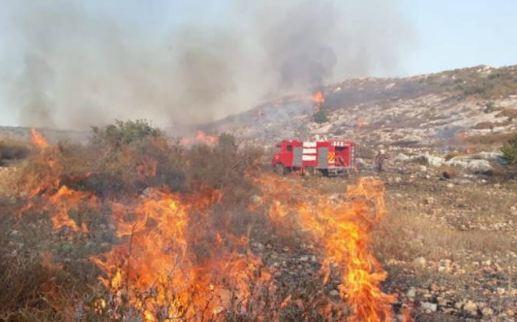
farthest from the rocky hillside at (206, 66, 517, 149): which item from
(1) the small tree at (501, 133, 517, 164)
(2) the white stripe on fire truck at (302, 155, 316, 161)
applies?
(1) the small tree at (501, 133, 517, 164)

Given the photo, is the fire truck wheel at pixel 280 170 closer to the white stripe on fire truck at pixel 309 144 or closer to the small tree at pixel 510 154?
the white stripe on fire truck at pixel 309 144

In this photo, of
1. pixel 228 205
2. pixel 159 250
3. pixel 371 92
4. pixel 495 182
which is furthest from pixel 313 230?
pixel 371 92

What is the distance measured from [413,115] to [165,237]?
123 ft

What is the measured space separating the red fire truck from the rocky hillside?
11.2ft

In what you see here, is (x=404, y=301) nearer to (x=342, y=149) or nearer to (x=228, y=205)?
(x=228, y=205)

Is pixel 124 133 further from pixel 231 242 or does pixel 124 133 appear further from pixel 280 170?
pixel 231 242

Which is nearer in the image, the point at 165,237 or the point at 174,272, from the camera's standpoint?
the point at 174,272

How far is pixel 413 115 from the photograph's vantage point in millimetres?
40531

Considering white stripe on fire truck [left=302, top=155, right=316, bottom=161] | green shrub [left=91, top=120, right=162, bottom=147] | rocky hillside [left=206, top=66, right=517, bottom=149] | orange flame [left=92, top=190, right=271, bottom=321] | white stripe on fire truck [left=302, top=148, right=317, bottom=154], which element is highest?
rocky hillside [left=206, top=66, right=517, bottom=149]

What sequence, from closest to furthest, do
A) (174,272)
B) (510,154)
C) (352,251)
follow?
(174,272)
(352,251)
(510,154)

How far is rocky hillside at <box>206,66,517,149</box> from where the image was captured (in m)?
30.3

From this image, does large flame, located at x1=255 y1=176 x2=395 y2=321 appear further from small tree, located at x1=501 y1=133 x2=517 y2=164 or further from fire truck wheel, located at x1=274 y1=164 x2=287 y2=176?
small tree, located at x1=501 y1=133 x2=517 y2=164

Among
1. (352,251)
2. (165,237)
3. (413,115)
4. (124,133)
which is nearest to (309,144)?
(124,133)

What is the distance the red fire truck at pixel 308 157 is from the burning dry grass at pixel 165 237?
9.82ft
